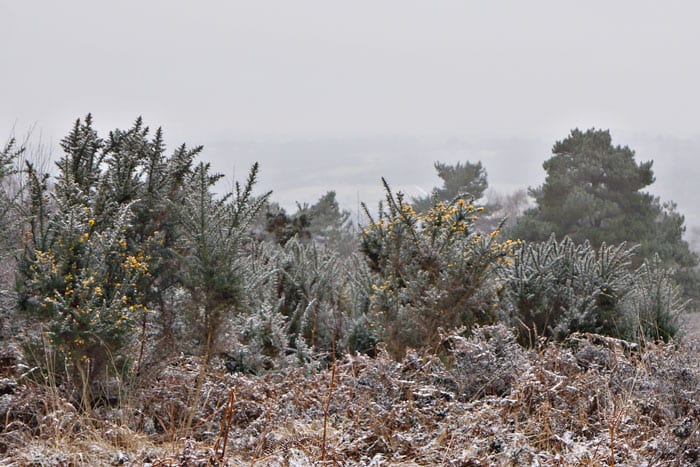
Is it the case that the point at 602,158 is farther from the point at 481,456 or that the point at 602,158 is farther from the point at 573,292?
the point at 481,456

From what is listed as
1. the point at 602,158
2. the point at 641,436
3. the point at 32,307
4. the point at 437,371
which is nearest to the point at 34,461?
the point at 32,307

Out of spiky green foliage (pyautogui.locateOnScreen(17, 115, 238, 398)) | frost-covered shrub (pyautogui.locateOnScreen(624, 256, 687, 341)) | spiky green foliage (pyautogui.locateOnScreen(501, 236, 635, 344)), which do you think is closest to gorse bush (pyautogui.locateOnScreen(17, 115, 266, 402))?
spiky green foliage (pyautogui.locateOnScreen(17, 115, 238, 398))

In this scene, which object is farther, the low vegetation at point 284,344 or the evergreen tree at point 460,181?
the evergreen tree at point 460,181

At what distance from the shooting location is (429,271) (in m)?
6.36

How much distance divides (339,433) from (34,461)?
1.59 meters

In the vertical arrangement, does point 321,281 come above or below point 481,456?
above

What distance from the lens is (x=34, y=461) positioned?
3160 millimetres

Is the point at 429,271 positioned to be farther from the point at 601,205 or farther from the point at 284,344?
the point at 601,205

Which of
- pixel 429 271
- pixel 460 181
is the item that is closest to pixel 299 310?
pixel 429 271

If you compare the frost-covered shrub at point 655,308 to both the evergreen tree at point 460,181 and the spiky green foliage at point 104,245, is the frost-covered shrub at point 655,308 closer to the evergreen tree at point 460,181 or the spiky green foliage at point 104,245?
the spiky green foliage at point 104,245

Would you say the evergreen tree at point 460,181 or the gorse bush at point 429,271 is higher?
the evergreen tree at point 460,181

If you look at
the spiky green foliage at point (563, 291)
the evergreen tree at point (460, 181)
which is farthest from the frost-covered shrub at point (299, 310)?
the evergreen tree at point (460, 181)

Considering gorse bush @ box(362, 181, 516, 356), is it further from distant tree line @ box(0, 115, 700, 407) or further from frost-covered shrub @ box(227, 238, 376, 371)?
frost-covered shrub @ box(227, 238, 376, 371)

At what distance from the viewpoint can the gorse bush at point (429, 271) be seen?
6203 millimetres
